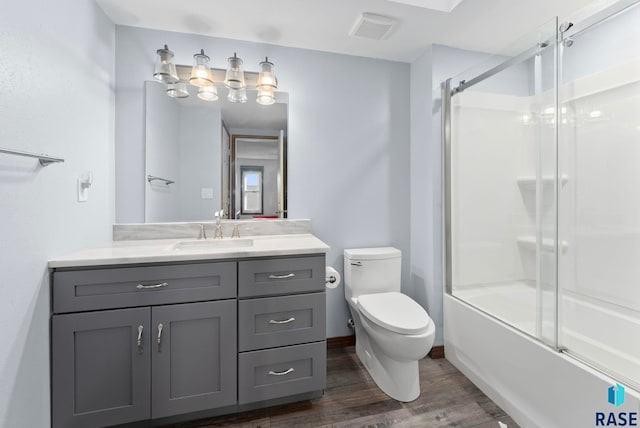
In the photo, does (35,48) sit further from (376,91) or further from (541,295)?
(541,295)

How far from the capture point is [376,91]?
223cm

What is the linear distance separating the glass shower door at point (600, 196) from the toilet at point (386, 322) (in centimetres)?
67

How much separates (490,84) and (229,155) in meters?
1.79

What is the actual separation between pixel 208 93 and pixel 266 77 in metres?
0.40

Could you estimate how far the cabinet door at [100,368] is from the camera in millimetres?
1245

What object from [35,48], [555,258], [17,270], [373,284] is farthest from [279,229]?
[555,258]

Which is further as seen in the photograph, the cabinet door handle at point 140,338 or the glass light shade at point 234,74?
the glass light shade at point 234,74

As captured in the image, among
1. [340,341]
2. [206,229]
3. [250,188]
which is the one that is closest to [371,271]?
[340,341]

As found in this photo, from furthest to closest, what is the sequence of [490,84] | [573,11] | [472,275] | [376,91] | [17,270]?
1. [376,91]
2. [472,275]
3. [490,84]
4. [573,11]
5. [17,270]

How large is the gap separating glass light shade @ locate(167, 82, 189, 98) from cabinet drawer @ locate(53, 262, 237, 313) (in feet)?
3.82

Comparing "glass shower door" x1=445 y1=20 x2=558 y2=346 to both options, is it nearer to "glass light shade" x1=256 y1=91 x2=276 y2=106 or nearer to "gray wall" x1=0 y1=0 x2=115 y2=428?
"glass light shade" x1=256 y1=91 x2=276 y2=106

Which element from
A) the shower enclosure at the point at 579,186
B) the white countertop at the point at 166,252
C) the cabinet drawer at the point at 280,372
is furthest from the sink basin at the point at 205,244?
the shower enclosure at the point at 579,186

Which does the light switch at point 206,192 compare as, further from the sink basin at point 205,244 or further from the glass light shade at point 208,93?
the glass light shade at point 208,93

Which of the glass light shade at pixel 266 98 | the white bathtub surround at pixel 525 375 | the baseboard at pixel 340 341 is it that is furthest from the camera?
the baseboard at pixel 340 341
